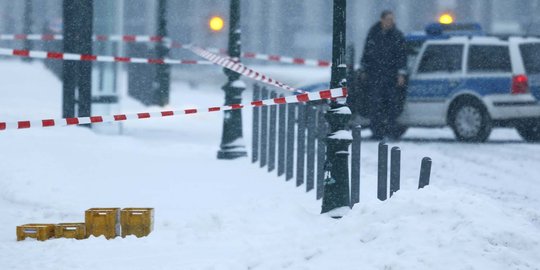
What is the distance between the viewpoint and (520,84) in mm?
17734

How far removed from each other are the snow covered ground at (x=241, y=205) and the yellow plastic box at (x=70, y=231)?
0.21m

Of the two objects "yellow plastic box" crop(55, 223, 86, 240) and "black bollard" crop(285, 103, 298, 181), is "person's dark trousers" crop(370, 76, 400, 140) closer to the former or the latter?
"black bollard" crop(285, 103, 298, 181)

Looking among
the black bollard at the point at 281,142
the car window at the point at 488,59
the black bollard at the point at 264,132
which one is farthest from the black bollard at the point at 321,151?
the car window at the point at 488,59

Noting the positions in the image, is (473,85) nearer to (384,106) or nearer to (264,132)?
(384,106)

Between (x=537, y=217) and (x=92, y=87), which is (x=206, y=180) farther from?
(x=92, y=87)

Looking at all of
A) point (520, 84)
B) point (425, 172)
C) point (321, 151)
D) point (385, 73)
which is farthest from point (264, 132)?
point (425, 172)

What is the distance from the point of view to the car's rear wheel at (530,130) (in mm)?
17922

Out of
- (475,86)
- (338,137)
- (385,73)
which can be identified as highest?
(385,73)

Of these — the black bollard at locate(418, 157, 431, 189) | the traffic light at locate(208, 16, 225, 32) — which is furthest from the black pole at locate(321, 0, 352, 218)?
the traffic light at locate(208, 16, 225, 32)

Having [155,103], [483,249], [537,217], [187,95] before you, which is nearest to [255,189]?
[537,217]

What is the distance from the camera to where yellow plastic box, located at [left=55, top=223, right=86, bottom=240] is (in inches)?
341

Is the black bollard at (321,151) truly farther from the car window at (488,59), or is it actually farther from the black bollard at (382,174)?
the car window at (488,59)

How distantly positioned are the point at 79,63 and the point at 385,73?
4.66 metres

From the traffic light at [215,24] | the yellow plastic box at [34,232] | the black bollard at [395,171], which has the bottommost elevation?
the yellow plastic box at [34,232]
